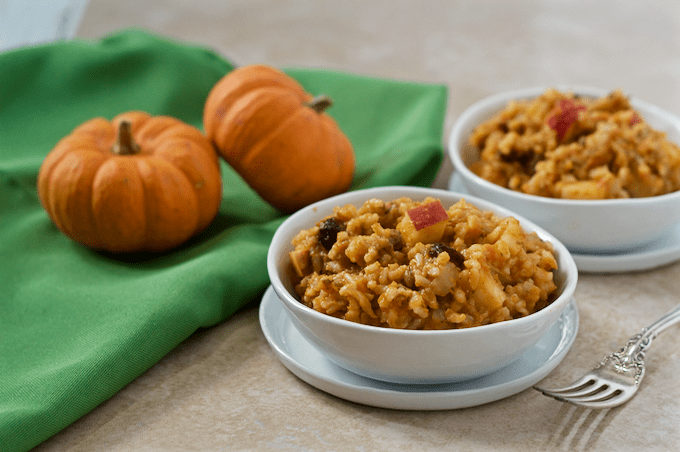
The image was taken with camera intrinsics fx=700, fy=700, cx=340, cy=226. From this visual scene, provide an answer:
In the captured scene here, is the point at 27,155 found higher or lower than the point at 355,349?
lower

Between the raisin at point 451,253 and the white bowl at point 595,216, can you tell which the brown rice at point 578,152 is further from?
the raisin at point 451,253

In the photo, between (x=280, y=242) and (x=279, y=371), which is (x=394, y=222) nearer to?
(x=280, y=242)

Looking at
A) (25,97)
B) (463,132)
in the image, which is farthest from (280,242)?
(25,97)

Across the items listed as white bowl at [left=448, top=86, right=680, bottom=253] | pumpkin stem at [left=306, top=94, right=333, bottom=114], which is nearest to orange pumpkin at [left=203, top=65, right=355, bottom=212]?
pumpkin stem at [left=306, top=94, right=333, bottom=114]

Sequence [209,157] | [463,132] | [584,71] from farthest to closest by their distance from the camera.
→ 1. [584,71]
2. [463,132]
3. [209,157]

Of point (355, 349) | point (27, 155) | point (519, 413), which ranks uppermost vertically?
point (355, 349)

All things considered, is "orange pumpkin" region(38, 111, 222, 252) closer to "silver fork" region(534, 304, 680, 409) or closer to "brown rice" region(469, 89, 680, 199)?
"brown rice" region(469, 89, 680, 199)

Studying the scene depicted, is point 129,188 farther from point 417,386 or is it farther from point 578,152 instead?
point 578,152
